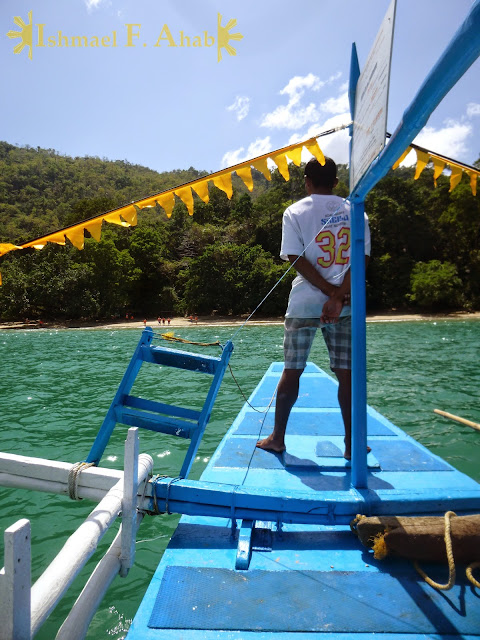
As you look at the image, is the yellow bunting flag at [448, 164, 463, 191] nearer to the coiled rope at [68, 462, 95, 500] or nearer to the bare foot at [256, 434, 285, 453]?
the bare foot at [256, 434, 285, 453]

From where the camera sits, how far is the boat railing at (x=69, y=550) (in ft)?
2.92

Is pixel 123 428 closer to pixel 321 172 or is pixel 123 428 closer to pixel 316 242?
pixel 316 242

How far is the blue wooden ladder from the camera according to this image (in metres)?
2.28

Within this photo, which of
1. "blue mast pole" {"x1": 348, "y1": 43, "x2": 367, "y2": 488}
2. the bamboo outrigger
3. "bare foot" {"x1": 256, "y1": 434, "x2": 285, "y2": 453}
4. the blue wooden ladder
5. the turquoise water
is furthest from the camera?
"bare foot" {"x1": 256, "y1": 434, "x2": 285, "y2": 453}

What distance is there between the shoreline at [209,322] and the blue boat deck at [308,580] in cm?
2409

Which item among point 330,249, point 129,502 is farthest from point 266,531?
point 330,249

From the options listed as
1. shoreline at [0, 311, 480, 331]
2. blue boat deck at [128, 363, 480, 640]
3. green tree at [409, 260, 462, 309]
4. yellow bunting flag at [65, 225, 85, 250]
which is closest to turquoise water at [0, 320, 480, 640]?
blue boat deck at [128, 363, 480, 640]

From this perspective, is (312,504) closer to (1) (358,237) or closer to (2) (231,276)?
(1) (358,237)

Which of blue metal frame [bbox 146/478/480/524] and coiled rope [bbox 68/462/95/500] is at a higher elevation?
coiled rope [bbox 68/462/95/500]

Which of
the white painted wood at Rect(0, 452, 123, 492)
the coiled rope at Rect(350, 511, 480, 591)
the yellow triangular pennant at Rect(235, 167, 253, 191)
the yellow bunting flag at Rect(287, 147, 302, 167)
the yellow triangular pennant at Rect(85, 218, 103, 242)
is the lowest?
the coiled rope at Rect(350, 511, 480, 591)

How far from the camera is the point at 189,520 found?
2.02 m

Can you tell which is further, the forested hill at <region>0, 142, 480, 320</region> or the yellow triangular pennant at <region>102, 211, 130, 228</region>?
the forested hill at <region>0, 142, 480, 320</region>

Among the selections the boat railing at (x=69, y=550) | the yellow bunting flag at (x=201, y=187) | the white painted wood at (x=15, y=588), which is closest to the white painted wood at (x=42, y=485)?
the boat railing at (x=69, y=550)

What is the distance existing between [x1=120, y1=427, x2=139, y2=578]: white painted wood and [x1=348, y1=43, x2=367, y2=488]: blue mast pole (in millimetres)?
1053
